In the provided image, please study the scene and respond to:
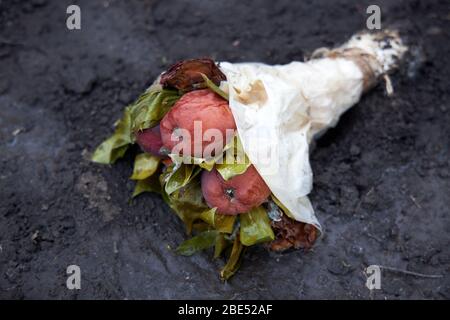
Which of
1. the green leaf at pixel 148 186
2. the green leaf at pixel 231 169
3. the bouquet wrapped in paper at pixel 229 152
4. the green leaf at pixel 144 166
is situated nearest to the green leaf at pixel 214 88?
the bouquet wrapped in paper at pixel 229 152

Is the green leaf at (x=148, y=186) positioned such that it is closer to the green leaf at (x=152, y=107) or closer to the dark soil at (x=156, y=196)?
the dark soil at (x=156, y=196)

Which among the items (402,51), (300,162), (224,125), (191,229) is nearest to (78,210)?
(191,229)

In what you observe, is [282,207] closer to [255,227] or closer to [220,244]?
[255,227]

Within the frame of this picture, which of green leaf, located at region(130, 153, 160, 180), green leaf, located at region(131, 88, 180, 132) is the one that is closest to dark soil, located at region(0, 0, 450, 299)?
green leaf, located at region(130, 153, 160, 180)

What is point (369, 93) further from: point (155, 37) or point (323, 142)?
point (155, 37)

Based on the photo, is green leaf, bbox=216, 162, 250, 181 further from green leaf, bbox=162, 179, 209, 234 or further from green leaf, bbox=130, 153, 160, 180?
green leaf, bbox=130, 153, 160, 180

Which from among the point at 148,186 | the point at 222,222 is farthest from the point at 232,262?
the point at 148,186
